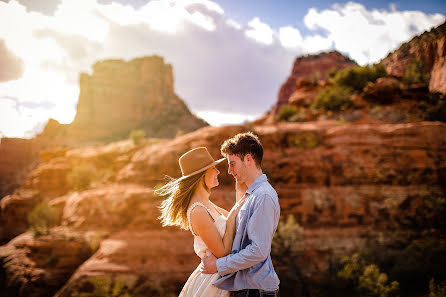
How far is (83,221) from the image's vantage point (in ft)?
52.1

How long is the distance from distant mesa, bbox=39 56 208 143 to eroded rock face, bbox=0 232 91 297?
43.5 m

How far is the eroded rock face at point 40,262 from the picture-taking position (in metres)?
12.5

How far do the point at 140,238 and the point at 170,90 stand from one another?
65075 mm

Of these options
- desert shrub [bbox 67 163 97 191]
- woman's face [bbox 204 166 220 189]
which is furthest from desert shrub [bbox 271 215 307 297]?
desert shrub [bbox 67 163 97 191]

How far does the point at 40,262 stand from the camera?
1344 cm

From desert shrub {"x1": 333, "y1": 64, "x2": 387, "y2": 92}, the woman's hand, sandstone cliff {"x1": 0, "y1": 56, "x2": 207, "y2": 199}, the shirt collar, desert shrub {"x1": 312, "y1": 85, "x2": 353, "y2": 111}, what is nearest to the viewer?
the shirt collar

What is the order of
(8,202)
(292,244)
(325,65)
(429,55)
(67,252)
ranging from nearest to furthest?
1. (292,244)
2. (67,252)
3. (8,202)
4. (429,55)
5. (325,65)

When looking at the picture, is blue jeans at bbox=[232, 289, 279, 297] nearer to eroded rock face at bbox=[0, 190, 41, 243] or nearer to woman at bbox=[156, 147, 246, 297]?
woman at bbox=[156, 147, 246, 297]

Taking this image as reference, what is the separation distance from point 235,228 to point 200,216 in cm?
35

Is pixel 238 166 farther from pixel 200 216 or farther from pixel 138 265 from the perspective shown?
pixel 138 265

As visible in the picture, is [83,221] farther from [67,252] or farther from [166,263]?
[166,263]

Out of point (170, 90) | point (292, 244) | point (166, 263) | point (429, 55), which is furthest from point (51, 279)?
point (170, 90)

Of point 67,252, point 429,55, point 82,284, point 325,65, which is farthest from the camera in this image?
point 325,65

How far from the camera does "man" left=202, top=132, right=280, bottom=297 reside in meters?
2.23
